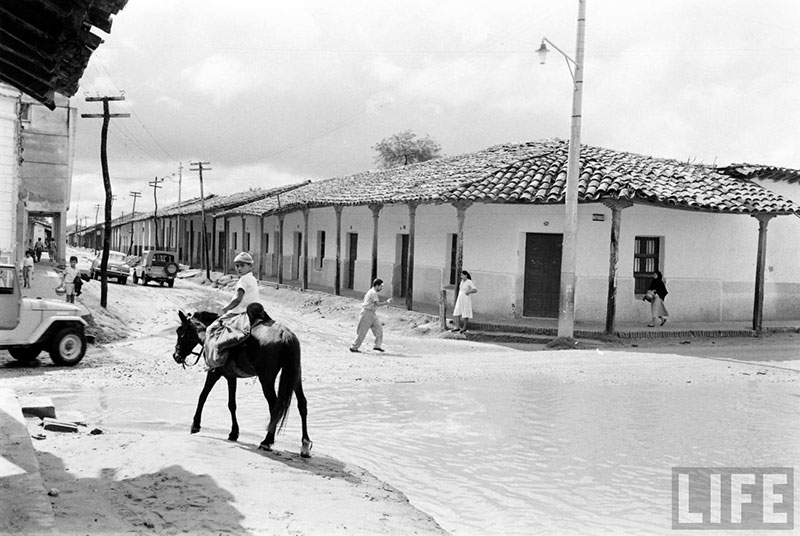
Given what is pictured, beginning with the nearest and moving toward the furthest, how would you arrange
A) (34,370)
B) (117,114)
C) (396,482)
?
1. (396,482)
2. (34,370)
3. (117,114)

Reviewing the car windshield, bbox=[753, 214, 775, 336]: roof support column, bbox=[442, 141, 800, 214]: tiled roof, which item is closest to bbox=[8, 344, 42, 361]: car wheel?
bbox=[442, 141, 800, 214]: tiled roof

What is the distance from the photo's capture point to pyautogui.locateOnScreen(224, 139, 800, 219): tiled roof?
15.8 meters

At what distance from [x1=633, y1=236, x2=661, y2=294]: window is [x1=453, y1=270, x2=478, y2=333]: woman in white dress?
4.33 metres

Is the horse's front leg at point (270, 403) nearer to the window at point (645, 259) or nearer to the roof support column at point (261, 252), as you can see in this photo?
the window at point (645, 259)

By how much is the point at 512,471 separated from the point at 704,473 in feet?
5.94

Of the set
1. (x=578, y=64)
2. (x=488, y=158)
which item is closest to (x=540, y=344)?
(x=578, y=64)

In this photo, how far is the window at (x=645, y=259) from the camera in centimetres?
1731

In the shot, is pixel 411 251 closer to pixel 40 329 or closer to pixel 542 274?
pixel 542 274

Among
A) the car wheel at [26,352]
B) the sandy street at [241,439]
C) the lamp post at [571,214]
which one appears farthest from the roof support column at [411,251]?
the car wheel at [26,352]

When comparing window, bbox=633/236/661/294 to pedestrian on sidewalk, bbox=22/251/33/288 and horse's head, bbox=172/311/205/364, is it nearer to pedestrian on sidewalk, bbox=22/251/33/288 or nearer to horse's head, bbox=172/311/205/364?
horse's head, bbox=172/311/205/364

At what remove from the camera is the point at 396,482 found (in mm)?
6277

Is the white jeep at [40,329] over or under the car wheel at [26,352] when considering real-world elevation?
over

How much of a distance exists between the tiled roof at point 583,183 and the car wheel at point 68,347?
8.57 m

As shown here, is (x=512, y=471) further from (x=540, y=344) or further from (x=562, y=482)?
(x=540, y=344)
